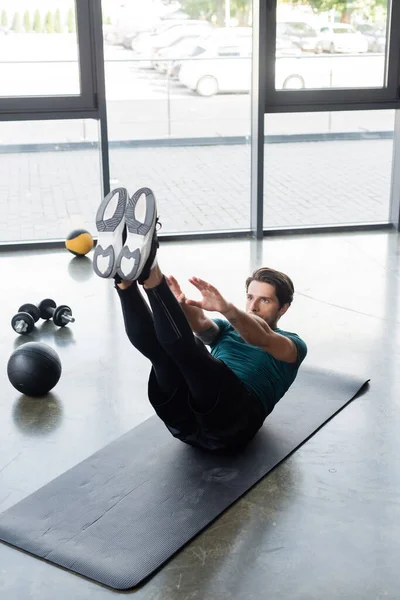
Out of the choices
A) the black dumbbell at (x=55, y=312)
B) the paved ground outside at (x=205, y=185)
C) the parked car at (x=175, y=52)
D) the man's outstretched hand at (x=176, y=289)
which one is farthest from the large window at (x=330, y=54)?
the man's outstretched hand at (x=176, y=289)

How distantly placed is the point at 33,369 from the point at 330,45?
3.67m

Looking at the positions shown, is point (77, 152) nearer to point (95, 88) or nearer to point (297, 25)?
point (95, 88)

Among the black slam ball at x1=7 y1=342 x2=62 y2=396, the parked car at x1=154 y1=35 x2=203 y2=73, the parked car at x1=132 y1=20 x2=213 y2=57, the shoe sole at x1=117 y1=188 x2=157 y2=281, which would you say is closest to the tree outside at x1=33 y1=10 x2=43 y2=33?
the parked car at x1=132 y1=20 x2=213 y2=57

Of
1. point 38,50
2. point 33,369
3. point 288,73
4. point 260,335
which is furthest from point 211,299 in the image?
point 288,73

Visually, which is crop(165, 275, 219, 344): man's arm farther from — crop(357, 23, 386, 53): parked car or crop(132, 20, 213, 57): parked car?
crop(357, 23, 386, 53): parked car

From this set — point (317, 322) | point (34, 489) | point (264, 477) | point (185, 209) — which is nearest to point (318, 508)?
point (264, 477)

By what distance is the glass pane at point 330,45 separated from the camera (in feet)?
18.5

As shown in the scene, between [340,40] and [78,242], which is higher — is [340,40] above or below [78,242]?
above

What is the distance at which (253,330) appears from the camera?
2.61 metres

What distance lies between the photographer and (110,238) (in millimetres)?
2658

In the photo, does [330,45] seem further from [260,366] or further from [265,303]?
[260,366]

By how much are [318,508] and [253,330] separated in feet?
2.05

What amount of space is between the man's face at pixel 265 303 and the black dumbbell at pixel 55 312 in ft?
5.20

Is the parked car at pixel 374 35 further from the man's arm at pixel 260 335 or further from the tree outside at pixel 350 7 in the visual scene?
the man's arm at pixel 260 335
